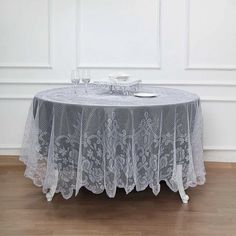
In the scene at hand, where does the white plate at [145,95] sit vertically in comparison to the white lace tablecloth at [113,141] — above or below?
above

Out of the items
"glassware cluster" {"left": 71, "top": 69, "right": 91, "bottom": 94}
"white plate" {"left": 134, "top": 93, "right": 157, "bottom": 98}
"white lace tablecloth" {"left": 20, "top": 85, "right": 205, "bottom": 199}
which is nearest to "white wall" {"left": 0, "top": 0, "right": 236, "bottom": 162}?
"glassware cluster" {"left": 71, "top": 69, "right": 91, "bottom": 94}

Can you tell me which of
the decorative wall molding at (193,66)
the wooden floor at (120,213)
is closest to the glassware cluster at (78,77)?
the wooden floor at (120,213)

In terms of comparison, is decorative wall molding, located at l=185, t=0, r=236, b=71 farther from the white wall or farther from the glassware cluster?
the glassware cluster

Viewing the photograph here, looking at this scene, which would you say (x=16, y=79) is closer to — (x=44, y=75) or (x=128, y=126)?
(x=44, y=75)

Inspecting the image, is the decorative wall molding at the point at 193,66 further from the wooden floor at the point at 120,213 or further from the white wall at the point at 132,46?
the wooden floor at the point at 120,213

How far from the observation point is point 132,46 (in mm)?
3664

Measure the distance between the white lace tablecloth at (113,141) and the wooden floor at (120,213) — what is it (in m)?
0.17

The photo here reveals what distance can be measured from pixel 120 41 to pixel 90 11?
36 centimetres

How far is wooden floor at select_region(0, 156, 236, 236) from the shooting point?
98.7 inches

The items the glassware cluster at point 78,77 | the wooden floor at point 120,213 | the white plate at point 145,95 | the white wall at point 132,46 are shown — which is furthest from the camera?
the white wall at point 132,46

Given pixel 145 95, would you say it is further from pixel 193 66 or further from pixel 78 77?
pixel 193 66

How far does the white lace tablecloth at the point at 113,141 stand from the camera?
2.59 metres

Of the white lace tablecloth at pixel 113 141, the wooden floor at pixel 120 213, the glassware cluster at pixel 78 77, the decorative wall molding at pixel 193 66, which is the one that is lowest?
the wooden floor at pixel 120 213

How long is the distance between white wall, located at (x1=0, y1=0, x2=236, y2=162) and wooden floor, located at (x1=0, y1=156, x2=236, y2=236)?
84 cm
